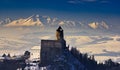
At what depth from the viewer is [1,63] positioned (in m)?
140

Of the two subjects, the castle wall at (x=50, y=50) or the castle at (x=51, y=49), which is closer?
the castle wall at (x=50, y=50)

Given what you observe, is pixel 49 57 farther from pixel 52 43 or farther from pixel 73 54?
pixel 73 54

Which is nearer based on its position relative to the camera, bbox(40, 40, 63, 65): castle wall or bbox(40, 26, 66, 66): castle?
bbox(40, 40, 63, 65): castle wall

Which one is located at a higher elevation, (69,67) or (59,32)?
(59,32)

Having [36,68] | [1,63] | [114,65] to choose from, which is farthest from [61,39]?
[114,65]

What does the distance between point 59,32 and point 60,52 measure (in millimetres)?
5808

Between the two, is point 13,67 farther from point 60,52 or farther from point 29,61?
point 60,52

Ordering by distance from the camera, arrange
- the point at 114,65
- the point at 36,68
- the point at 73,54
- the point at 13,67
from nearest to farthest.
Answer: the point at 36,68 → the point at 13,67 → the point at 73,54 → the point at 114,65

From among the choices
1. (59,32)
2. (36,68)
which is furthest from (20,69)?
(59,32)

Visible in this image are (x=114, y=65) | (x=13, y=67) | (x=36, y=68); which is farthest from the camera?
(x=114, y=65)

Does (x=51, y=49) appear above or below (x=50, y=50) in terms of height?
above

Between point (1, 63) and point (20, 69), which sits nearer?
point (20, 69)

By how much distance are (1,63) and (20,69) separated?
11.4 meters

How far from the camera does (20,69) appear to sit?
13025cm
